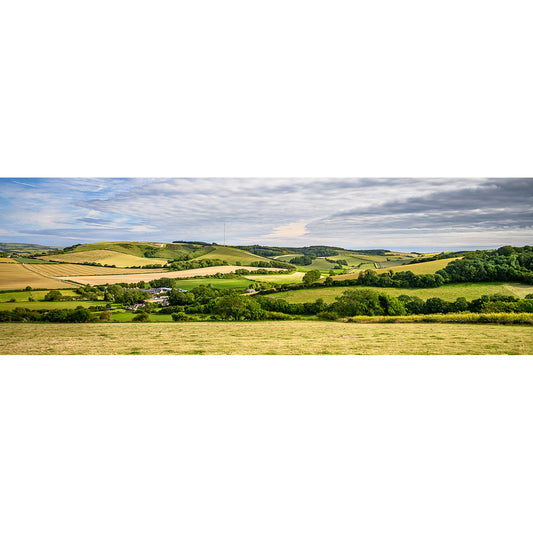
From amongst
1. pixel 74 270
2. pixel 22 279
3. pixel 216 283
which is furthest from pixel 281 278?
pixel 22 279

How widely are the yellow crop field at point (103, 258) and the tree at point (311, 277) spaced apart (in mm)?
3600

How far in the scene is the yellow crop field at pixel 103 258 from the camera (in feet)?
30.1

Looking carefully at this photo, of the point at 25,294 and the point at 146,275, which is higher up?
the point at 146,275

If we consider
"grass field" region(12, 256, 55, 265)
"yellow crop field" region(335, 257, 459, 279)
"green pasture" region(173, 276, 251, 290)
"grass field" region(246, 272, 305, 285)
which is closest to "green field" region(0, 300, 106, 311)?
"grass field" region(12, 256, 55, 265)

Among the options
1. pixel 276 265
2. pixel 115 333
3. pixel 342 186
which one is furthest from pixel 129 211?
pixel 342 186

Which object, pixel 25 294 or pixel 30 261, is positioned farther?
pixel 30 261

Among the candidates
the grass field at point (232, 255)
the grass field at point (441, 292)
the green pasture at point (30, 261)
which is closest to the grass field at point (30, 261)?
the green pasture at point (30, 261)

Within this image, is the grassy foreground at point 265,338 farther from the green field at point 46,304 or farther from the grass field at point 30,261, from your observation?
the grass field at point 30,261

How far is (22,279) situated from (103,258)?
1.70 metres

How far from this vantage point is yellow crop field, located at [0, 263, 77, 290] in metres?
8.71

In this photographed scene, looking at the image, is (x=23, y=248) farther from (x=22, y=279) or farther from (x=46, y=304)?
(x=46, y=304)

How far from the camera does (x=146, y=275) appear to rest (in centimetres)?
914

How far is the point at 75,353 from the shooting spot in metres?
8.16

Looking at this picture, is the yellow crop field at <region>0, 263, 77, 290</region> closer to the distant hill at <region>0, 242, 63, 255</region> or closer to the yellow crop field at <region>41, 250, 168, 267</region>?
the distant hill at <region>0, 242, 63, 255</region>
